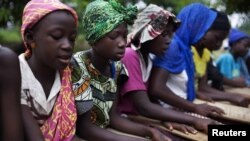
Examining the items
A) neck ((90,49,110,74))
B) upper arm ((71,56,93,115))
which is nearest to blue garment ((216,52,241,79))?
neck ((90,49,110,74))

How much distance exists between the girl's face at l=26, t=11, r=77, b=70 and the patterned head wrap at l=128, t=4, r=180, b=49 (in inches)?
32.3

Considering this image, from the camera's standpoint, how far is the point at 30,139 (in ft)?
5.60

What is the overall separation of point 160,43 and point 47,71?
2.94 feet

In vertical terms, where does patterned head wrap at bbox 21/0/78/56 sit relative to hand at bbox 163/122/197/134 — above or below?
above

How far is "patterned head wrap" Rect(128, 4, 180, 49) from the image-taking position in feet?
8.20

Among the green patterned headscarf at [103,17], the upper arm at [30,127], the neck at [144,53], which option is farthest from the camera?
the neck at [144,53]

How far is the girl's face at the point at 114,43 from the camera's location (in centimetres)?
210

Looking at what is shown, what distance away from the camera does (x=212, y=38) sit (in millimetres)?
2998

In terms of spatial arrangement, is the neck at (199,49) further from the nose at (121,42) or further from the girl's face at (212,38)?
the nose at (121,42)

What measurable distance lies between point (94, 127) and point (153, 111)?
493mm

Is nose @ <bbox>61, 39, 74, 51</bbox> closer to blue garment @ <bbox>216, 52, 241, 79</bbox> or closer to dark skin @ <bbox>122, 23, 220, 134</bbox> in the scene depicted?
dark skin @ <bbox>122, 23, 220, 134</bbox>

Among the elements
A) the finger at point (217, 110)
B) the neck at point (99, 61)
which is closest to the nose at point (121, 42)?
the neck at point (99, 61)

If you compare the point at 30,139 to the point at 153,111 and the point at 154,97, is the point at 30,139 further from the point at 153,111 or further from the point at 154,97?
the point at 154,97

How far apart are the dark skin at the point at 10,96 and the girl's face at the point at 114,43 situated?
2.05 feet
